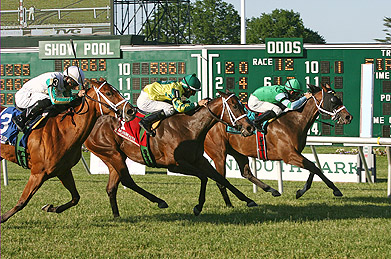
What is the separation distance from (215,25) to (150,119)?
1843 inches

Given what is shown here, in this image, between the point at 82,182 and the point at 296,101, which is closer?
the point at 296,101

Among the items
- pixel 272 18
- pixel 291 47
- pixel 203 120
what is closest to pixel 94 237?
pixel 203 120

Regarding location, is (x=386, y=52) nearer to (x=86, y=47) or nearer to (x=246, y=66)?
(x=246, y=66)

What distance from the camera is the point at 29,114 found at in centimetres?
782

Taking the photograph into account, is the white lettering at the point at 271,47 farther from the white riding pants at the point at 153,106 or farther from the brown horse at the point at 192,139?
the brown horse at the point at 192,139

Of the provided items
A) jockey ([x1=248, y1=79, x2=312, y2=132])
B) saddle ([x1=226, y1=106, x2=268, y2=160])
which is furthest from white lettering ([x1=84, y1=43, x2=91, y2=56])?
saddle ([x1=226, y1=106, x2=268, y2=160])

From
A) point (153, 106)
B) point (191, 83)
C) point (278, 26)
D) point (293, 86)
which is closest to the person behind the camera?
point (191, 83)

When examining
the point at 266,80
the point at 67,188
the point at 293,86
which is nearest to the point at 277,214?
the point at 293,86

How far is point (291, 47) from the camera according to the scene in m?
14.8

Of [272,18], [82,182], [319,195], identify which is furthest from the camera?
[272,18]

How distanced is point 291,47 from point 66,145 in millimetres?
8282

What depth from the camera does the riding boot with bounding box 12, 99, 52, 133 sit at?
7.79 m

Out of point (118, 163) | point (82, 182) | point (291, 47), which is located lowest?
point (82, 182)

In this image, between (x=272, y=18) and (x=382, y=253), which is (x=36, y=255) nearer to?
(x=382, y=253)
